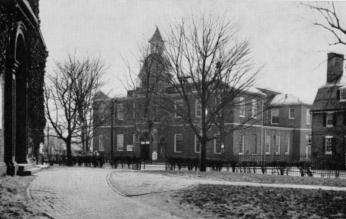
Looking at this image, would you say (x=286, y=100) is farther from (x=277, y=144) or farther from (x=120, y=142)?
(x=120, y=142)

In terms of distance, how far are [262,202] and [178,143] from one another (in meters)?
34.7

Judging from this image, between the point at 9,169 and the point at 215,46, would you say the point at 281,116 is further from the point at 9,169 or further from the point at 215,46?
the point at 9,169

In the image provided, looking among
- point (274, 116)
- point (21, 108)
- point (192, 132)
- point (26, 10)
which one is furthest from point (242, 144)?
point (26, 10)

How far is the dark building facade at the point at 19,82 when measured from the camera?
13.1 meters

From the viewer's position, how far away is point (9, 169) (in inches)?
551

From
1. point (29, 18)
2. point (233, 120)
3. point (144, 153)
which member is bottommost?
point (144, 153)

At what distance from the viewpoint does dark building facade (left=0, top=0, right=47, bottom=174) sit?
13.1 m

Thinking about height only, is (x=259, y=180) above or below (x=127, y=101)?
below

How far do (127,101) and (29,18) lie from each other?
107 ft

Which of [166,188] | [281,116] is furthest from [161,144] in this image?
[166,188]

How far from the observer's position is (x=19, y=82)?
1683 cm

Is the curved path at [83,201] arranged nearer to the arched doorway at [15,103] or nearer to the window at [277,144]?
the arched doorway at [15,103]

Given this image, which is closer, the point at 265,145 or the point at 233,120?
the point at 233,120

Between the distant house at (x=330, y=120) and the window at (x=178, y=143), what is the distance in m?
13.8
